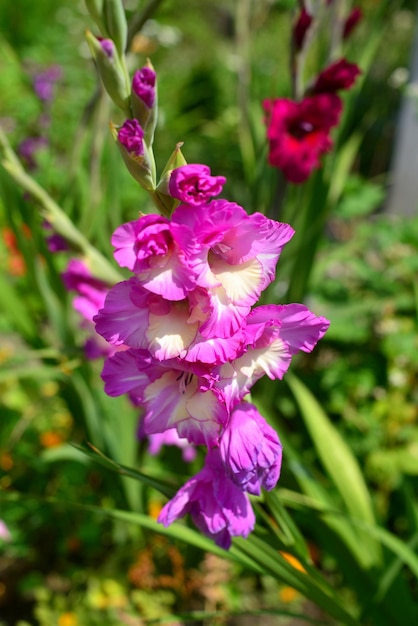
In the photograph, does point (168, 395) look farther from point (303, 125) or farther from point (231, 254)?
point (303, 125)

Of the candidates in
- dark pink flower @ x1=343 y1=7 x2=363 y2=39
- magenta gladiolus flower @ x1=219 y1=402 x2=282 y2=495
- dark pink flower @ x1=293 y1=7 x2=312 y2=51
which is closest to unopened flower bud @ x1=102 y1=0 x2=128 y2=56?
magenta gladiolus flower @ x1=219 y1=402 x2=282 y2=495

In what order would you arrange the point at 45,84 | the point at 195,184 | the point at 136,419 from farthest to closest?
the point at 45,84, the point at 136,419, the point at 195,184

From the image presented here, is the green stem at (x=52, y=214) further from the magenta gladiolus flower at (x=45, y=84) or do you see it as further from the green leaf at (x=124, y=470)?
the magenta gladiolus flower at (x=45, y=84)

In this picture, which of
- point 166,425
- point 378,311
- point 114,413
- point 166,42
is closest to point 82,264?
point 114,413

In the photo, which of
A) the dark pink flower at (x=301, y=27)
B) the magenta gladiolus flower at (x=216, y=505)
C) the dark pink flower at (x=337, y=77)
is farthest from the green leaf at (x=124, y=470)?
the dark pink flower at (x=301, y=27)

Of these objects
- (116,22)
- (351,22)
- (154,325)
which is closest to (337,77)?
(351,22)
